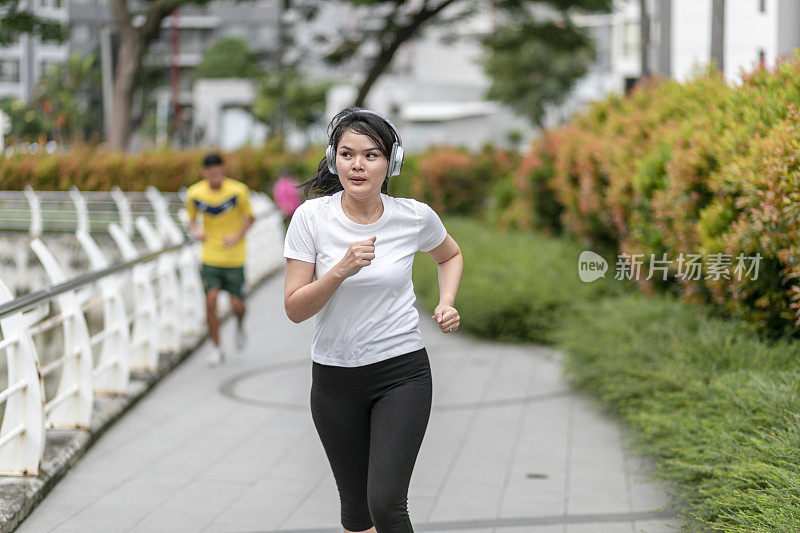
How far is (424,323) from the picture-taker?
14.1m

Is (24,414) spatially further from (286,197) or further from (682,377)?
(286,197)

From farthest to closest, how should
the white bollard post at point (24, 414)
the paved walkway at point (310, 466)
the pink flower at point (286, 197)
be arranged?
the pink flower at point (286, 197), the white bollard post at point (24, 414), the paved walkway at point (310, 466)

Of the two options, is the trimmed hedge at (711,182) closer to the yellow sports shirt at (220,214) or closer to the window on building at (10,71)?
the yellow sports shirt at (220,214)

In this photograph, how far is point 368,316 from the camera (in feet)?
13.2

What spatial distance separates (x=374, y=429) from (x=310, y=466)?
122 inches

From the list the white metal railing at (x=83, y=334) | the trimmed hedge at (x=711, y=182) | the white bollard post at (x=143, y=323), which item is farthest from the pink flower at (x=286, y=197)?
the white bollard post at (x=143, y=323)

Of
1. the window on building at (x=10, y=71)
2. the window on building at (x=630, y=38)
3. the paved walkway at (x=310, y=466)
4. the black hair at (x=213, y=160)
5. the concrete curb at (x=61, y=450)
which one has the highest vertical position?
the window on building at (x=630, y=38)

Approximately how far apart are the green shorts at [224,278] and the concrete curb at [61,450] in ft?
2.78

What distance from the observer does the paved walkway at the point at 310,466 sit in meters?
5.86

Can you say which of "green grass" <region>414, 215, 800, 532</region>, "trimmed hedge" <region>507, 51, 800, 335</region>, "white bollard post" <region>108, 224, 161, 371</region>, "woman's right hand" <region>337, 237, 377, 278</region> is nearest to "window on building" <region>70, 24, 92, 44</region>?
"trimmed hedge" <region>507, 51, 800, 335</region>

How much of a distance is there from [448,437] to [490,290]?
4.44m

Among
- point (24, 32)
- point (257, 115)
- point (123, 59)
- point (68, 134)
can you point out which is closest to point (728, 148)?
point (24, 32)

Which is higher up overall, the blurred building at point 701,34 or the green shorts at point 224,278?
the blurred building at point 701,34

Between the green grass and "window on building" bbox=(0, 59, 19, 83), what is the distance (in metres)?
27.0
